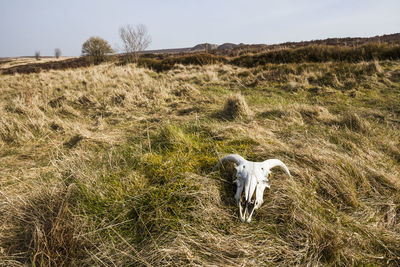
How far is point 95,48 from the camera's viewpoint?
82.1 ft

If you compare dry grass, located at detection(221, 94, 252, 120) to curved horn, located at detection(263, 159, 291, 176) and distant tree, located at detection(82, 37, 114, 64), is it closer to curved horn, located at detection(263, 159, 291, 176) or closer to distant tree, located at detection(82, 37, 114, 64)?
curved horn, located at detection(263, 159, 291, 176)

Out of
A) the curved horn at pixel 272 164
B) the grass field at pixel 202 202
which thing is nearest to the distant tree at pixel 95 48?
the grass field at pixel 202 202

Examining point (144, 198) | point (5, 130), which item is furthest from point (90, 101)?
point (144, 198)

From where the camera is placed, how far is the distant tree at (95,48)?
25000 mm

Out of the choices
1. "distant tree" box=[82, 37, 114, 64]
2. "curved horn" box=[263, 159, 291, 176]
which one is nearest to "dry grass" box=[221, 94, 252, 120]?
"curved horn" box=[263, 159, 291, 176]

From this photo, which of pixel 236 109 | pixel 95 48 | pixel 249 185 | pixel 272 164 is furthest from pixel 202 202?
pixel 95 48

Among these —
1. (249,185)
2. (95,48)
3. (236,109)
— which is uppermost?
(95,48)

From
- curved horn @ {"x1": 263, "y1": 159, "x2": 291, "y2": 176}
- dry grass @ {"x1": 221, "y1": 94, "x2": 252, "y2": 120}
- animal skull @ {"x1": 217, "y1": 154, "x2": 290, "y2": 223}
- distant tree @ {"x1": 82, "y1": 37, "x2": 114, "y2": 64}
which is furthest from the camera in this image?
distant tree @ {"x1": 82, "y1": 37, "x2": 114, "y2": 64}

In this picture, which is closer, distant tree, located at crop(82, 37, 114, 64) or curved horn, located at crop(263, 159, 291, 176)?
curved horn, located at crop(263, 159, 291, 176)

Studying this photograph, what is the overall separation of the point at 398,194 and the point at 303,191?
0.96 metres

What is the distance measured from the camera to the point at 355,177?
7.34ft

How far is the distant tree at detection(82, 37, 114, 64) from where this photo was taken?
25000mm

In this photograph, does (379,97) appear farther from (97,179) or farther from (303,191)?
(97,179)

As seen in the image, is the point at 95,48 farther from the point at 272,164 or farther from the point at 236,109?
the point at 272,164
